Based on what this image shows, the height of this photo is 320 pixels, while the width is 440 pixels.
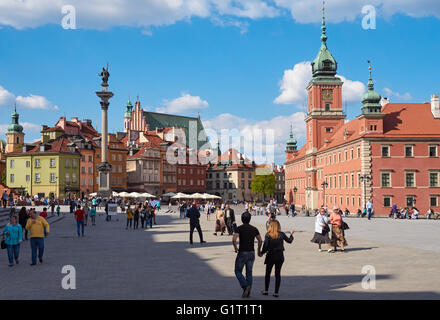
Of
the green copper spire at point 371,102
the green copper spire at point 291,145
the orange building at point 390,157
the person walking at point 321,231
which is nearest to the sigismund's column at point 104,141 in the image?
the orange building at point 390,157

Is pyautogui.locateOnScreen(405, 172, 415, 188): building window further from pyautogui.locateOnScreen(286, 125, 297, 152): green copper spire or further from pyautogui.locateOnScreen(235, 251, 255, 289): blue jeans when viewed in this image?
pyautogui.locateOnScreen(286, 125, 297, 152): green copper spire

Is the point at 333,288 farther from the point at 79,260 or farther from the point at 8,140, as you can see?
the point at 8,140

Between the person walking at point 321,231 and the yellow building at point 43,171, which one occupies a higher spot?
the yellow building at point 43,171

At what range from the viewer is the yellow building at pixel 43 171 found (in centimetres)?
8525

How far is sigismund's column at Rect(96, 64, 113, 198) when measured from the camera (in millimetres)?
54312

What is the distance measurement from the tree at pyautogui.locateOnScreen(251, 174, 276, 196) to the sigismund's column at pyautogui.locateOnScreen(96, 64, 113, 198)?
79.0 m

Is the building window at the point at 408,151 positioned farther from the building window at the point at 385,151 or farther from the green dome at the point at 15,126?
the green dome at the point at 15,126

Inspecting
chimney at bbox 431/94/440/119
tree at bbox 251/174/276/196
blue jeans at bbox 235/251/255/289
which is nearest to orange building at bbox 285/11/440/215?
chimney at bbox 431/94/440/119

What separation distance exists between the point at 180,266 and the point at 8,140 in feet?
398

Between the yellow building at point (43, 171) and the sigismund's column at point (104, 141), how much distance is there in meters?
33.0

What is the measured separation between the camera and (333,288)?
10.9 meters

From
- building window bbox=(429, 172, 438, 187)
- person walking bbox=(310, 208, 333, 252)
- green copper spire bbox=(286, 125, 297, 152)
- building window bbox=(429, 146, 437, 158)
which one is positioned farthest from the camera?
green copper spire bbox=(286, 125, 297, 152)
